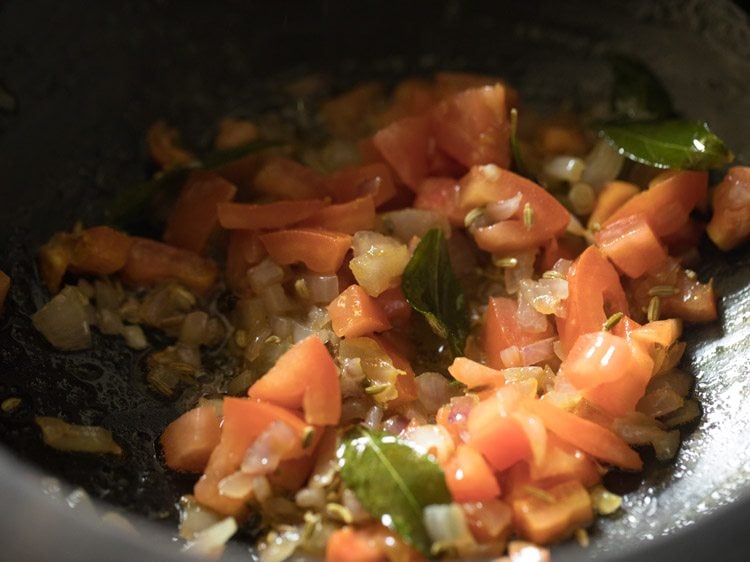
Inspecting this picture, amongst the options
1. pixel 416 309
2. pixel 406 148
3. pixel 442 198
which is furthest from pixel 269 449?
pixel 406 148

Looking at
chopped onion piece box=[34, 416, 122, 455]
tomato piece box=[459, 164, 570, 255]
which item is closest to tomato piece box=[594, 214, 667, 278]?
tomato piece box=[459, 164, 570, 255]

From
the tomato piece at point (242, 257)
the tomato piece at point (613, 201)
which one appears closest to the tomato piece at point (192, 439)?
the tomato piece at point (242, 257)

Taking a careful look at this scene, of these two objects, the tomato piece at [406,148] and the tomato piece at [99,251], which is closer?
the tomato piece at [99,251]

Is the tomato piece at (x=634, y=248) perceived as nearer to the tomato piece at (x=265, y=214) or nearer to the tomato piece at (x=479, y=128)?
the tomato piece at (x=479, y=128)

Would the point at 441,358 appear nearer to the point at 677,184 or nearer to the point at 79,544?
the point at 677,184

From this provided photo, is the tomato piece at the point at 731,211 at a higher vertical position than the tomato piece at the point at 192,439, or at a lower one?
higher

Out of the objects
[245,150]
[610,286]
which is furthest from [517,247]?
[245,150]
